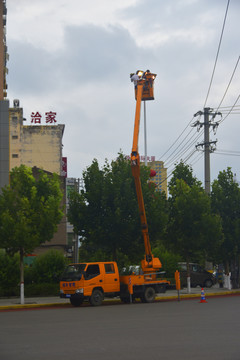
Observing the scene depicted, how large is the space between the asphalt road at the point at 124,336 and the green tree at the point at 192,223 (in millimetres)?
12800

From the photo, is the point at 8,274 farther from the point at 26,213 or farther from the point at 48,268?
the point at 26,213

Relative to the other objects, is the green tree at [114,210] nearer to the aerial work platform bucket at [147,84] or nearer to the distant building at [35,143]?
the aerial work platform bucket at [147,84]

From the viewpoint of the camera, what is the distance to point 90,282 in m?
24.4

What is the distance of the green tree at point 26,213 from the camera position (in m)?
25.6

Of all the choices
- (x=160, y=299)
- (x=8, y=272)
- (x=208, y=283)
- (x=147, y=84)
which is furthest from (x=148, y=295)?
(x=208, y=283)

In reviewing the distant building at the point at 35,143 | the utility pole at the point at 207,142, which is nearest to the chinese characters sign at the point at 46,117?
the distant building at the point at 35,143

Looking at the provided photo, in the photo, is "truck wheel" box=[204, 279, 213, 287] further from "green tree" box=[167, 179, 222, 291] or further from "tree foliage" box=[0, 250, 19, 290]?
"tree foliage" box=[0, 250, 19, 290]

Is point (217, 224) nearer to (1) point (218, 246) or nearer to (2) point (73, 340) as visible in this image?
(1) point (218, 246)

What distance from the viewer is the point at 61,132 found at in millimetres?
83188

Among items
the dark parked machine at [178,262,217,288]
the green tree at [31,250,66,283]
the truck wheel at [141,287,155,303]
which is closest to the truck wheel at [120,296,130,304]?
the truck wheel at [141,287,155,303]

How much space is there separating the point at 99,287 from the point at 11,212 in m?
5.89

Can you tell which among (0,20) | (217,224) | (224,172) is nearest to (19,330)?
(217,224)

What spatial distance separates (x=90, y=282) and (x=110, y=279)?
4.23 ft

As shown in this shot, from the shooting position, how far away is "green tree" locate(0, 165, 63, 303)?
84.0 ft
